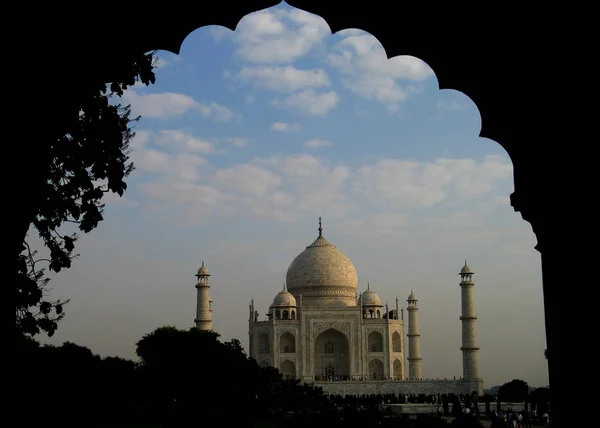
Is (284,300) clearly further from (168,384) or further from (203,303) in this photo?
(168,384)

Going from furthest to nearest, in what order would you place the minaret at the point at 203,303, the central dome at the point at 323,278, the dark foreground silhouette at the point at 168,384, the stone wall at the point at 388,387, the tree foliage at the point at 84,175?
the central dome at the point at 323,278
the minaret at the point at 203,303
the stone wall at the point at 388,387
the dark foreground silhouette at the point at 168,384
the tree foliage at the point at 84,175

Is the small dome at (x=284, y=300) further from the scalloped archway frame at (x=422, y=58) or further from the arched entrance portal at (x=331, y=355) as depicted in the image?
the scalloped archway frame at (x=422, y=58)

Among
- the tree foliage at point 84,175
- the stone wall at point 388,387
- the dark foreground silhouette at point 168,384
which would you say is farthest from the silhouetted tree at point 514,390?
the tree foliage at point 84,175

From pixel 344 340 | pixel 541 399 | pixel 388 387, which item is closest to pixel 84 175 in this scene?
pixel 541 399

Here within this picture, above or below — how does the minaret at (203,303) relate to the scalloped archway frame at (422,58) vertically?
above

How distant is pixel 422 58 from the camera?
193 inches

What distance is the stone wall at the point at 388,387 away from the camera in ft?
165

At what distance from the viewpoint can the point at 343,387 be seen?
5038cm

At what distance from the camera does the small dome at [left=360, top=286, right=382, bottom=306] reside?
189 ft

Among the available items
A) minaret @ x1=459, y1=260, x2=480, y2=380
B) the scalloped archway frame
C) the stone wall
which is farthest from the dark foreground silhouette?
the scalloped archway frame

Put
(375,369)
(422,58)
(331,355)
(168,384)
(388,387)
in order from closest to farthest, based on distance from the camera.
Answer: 1. (422,58)
2. (168,384)
3. (388,387)
4. (375,369)
5. (331,355)

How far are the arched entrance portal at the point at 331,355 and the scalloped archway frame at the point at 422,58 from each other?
5062 cm

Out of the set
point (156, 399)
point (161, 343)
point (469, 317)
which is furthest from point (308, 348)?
point (156, 399)

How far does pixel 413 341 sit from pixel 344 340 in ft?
17.4
